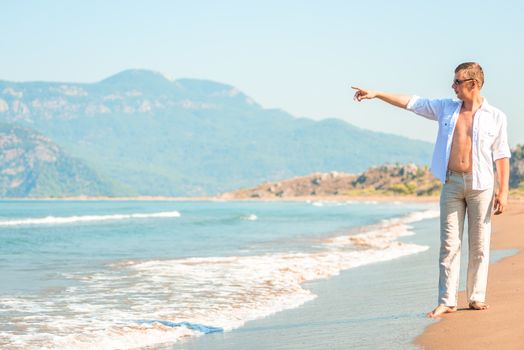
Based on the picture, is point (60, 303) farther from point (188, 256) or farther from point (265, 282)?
point (188, 256)

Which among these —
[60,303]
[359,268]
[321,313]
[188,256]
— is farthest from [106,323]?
[188,256]

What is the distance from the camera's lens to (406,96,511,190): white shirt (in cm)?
646

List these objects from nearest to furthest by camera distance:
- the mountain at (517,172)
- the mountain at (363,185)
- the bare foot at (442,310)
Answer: the bare foot at (442,310) → the mountain at (517,172) → the mountain at (363,185)

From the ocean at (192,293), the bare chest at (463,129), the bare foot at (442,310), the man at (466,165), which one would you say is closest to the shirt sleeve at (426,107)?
the man at (466,165)

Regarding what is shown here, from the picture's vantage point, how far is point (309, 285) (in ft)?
38.2

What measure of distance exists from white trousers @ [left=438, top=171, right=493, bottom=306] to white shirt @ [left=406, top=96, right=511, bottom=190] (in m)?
0.11

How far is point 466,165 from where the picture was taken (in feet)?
21.4

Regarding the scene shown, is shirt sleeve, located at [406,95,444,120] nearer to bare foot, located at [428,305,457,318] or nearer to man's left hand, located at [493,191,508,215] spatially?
man's left hand, located at [493,191,508,215]

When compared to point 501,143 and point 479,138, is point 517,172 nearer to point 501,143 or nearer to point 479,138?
point 501,143

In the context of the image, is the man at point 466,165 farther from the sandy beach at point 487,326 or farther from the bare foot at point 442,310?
the sandy beach at point 487,326

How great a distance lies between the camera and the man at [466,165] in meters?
6.49

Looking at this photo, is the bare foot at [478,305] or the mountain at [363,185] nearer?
the bare foot at [478,305]

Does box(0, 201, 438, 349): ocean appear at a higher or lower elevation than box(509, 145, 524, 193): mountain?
lower

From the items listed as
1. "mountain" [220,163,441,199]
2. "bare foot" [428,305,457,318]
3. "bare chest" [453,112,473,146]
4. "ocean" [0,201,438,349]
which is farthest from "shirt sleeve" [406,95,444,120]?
"mountain" [220,163,441,199]
